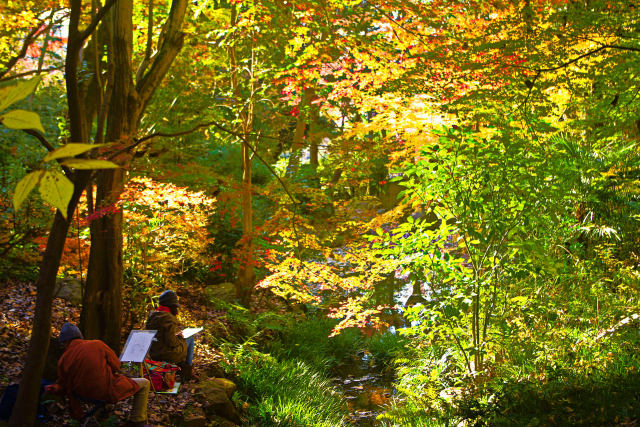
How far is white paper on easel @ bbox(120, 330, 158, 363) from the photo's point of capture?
12.5 ft

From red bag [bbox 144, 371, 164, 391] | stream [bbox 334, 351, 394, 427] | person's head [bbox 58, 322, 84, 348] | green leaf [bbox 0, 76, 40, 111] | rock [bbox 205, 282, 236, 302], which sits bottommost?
stream [bbox 334, 351, 394, 427]

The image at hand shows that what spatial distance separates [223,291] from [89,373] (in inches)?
211

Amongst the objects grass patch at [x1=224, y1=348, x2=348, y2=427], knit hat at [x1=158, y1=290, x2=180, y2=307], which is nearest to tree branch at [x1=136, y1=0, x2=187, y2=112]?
knit hat at [x1=158, y1=290, x2=180, y2=307]

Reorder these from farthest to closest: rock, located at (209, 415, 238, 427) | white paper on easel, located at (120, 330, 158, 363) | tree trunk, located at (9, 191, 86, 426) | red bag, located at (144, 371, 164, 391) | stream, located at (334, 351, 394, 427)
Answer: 1. stream, located at (334, 351, 394, 427)
2. rock, located at (209, 415, 238, 427)
3. red bag, located at (144, 371, 164, 391)
4. white paper on easel, located at (120, 330, 158, 363)
5. tree trunk, located at (9, 191, 86, 426)

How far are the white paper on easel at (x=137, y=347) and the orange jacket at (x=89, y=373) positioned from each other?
0.20 metres

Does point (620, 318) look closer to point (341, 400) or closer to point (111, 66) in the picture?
point (341, 400)

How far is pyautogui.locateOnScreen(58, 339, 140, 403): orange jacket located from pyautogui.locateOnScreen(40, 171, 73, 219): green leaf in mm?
3091

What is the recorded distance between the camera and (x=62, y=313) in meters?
5.91

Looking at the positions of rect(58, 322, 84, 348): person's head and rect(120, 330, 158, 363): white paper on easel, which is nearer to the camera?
rect(58, 322, 84, 348): person's head

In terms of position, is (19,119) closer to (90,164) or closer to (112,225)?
(90,164)

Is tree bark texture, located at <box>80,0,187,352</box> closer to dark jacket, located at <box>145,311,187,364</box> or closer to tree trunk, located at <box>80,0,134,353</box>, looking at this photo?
tree trunk, located at <box>80,0,134,353</box>

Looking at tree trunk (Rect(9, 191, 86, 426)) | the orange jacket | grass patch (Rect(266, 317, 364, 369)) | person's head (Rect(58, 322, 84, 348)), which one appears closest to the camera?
tree trunk (Rect(9, 191, 86, 426))

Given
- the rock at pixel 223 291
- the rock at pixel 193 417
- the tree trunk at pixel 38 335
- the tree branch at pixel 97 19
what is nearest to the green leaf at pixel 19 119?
the tree branch at pixel 97 19

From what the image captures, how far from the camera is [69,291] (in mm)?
6488
